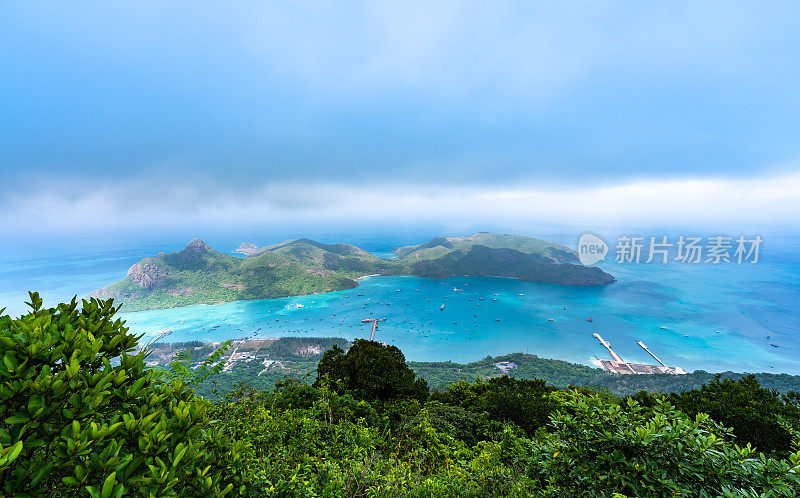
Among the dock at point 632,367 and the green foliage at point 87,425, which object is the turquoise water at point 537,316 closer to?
the dock at point 632,367

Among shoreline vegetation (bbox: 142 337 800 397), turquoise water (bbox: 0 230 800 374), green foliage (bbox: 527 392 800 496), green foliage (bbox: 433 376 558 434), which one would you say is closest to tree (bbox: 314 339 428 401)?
green foliage (bbox: 433 376 558 434)

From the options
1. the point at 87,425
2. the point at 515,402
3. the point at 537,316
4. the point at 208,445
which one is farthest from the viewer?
the point at 537,316

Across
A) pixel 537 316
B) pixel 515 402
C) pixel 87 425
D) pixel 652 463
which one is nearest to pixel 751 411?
pixel 515 402

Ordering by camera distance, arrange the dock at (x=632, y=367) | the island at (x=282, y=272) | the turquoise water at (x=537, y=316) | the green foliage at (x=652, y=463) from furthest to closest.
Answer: the island at (x=282, y=272), the turquoise water at (x=537, y=316), the dock at (x=632, y=367), the green foliage at (x=652, y=463)

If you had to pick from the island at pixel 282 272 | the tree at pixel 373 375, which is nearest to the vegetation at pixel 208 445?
the tree at pixel 373 375

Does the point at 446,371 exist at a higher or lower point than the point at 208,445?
lower

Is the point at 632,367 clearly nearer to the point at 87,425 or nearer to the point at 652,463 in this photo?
the point at 652,463
